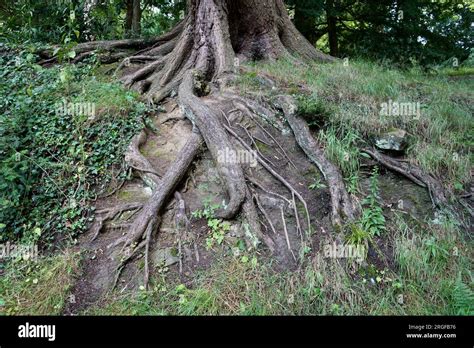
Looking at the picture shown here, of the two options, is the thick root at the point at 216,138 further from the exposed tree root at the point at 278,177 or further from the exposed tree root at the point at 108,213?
the exposed tree root at the point at 108,213

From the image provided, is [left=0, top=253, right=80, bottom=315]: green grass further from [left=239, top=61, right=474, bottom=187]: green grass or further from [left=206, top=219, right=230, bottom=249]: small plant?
[left=239, top=61, right=474, bottom=187]: green grass

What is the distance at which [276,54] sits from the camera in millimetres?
6250

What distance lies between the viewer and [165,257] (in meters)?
3.08

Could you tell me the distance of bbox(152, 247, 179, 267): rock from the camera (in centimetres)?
303

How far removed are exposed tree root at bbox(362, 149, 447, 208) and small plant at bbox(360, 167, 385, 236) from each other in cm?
52

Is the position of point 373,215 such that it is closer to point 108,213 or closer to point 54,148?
point 108,213

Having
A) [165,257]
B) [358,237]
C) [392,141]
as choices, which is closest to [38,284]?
[165,257]

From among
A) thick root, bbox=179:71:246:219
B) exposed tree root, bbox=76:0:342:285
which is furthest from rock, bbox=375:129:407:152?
thick root, bbox=179:71:246:219

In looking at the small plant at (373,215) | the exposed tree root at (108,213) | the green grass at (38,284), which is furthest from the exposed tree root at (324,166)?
the green grass at (38,284)

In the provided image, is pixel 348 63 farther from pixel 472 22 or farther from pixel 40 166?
pixel 40 166

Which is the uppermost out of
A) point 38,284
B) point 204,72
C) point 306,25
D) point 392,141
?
point 306,25

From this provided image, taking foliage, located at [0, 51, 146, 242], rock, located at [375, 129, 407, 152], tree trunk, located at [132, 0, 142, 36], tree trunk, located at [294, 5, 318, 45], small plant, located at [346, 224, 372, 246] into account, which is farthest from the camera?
tree trunk, located at [294, 5, 318, 45]

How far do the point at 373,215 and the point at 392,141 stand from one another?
121 centimetres
